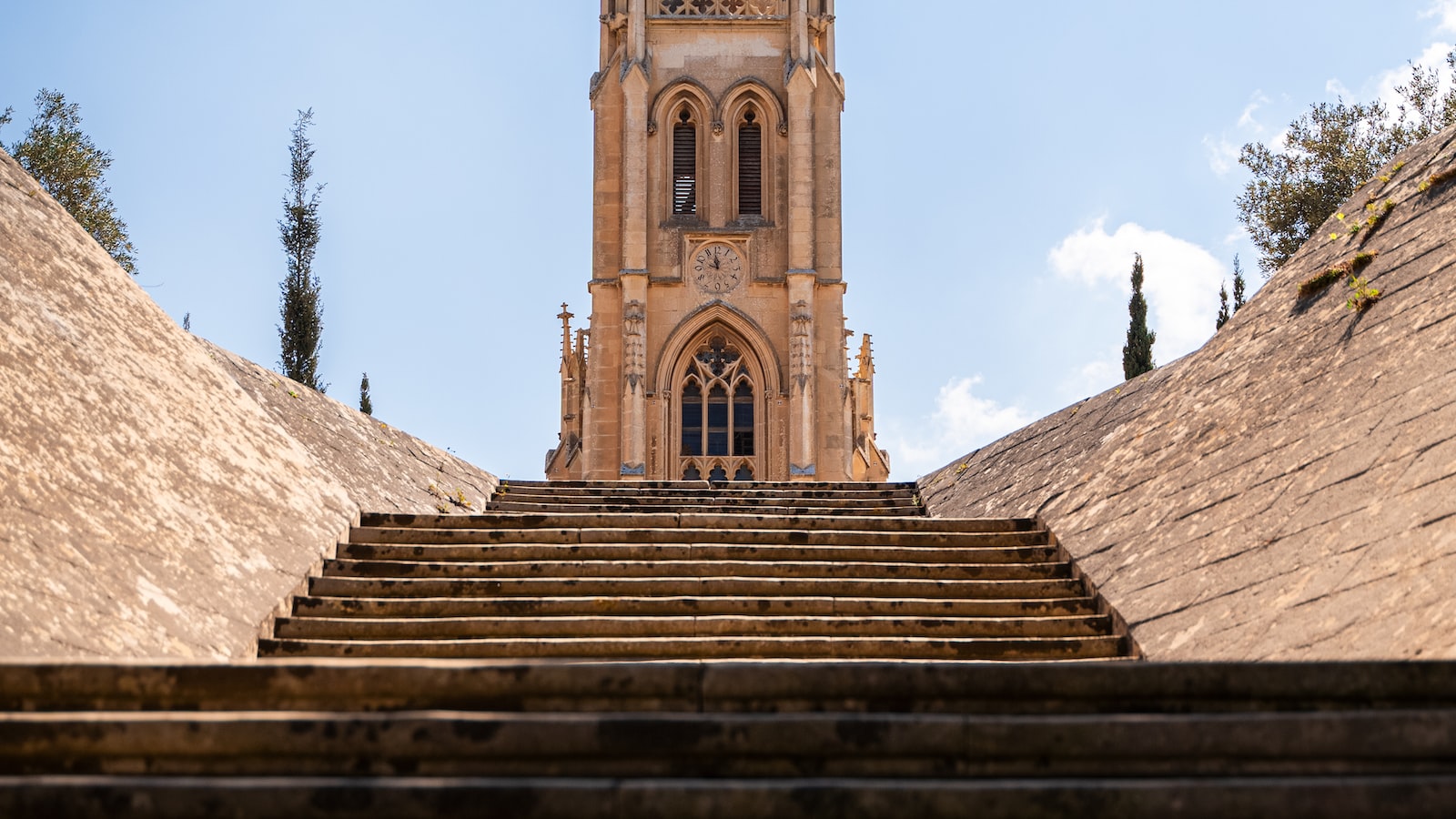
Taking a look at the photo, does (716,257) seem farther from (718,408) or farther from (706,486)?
(706,486)

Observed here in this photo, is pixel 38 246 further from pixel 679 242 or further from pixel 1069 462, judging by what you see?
pixel 679 242

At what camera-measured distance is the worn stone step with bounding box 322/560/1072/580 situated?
8.32 m

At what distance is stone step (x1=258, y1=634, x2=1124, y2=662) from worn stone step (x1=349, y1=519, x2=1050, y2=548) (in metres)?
1.74

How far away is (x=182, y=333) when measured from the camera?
1000 cm

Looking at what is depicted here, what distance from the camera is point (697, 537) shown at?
9305 mm

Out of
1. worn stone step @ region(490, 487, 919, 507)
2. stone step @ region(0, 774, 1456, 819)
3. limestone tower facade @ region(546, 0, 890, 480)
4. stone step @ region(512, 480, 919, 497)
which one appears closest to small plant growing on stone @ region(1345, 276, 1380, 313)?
worn stone step @ region(490, 487, 919, 507)

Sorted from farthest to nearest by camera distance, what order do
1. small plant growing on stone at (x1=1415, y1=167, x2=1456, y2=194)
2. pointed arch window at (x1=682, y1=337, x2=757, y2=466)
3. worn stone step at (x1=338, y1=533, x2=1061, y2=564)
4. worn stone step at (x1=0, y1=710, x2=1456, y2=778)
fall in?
pointed arch window at (x1=682, y1=337, x2=757, y2=466) → small plant growing on stone at (x1=1415, y1=167, x2=1456, y2=194) → worn stone step at (x1=338, y1=533, x2=1061, y2=564) → worn stone step at (x1=0, y1=710, x2=1456, y2=778)

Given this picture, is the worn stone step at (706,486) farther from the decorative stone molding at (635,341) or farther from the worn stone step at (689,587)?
the decorative stone molding at (635,341)

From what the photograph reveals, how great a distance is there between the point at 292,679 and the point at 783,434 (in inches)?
965

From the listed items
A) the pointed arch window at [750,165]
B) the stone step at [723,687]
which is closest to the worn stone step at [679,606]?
the stone step at [723,687]

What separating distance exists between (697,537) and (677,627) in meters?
1.77

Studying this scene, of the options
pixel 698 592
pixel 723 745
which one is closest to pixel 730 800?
pixel 723 745

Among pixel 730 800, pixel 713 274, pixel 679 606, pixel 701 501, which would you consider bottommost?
pixel 730 800

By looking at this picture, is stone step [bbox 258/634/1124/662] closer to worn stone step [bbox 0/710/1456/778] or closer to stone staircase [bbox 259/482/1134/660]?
stone staircase [bbox 259/482/1134/660]
